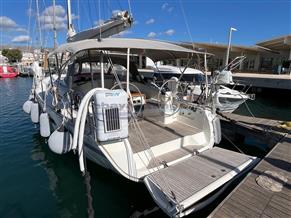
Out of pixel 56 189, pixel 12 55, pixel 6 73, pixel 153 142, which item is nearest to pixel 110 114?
pixel 153 142

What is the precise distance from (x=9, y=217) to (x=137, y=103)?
3.71m

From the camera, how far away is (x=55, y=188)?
15.5 ft

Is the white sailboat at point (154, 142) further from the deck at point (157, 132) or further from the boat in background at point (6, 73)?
the boat in background at point (6, 73)

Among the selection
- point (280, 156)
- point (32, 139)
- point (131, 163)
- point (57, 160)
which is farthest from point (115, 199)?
point (32, 139)

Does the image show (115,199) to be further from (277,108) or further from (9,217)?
(277,108)

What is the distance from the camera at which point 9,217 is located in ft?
12.7

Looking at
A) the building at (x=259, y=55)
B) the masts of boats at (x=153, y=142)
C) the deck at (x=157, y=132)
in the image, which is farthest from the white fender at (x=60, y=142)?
the building at (x=259, y=55)

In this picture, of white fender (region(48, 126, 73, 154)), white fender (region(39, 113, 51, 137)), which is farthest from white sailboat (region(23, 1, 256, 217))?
white fender (region(39, 113, 51, 137))

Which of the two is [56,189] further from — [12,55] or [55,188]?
[12,55]

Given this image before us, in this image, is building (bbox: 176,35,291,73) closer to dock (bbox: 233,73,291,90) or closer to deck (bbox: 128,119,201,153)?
dock (bbox: 233,73,291,90)

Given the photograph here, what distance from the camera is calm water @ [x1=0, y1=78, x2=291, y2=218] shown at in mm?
4035

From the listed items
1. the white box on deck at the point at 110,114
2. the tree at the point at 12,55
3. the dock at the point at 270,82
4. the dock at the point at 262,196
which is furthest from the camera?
the tree at the point at 12,55

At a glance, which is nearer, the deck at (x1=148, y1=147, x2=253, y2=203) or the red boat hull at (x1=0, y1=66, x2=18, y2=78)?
the deck at (x1=148, y1=147, x2=253, y2=203)

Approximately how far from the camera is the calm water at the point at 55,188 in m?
4.04
